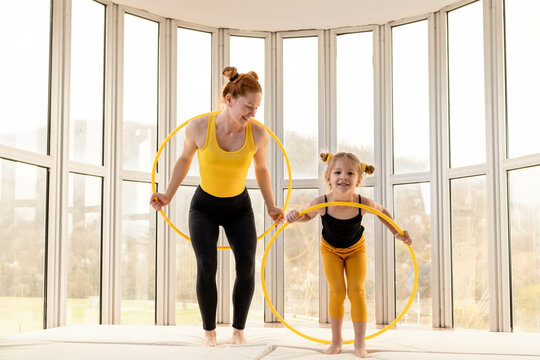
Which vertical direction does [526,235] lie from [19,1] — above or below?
below

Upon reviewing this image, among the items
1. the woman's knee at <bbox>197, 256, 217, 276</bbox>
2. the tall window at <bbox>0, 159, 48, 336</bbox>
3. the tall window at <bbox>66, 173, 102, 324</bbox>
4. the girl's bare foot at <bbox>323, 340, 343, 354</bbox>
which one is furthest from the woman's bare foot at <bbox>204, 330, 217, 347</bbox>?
the tall window at <bbox>66, 173, 102, 324</bbox>

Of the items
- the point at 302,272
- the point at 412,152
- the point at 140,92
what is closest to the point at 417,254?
the point at 412,152

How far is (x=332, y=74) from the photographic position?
7.41 metres

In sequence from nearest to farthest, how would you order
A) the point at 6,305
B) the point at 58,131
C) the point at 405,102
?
the point at 6,305 → the point at 58,131 → the point at 405,102

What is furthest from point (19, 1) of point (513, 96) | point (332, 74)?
point (513, 96)

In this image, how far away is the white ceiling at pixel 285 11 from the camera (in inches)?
255

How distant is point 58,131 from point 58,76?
1.73 ft

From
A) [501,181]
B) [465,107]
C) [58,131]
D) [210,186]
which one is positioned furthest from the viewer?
[465,107]

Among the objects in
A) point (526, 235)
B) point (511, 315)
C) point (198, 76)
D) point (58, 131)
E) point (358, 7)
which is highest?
point (358, 7)

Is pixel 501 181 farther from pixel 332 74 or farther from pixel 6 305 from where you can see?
pixel 6 305

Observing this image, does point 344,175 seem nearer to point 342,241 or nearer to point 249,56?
point 342,241

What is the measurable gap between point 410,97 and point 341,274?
14.1ft

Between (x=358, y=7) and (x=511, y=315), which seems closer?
(x=511, y=315)

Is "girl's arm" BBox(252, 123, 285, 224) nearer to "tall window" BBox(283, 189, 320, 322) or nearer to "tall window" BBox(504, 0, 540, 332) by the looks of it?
"tall window" BBox(504, 0, 540, 332)
